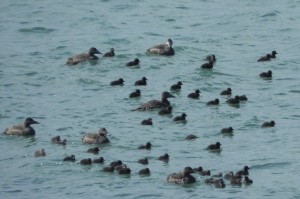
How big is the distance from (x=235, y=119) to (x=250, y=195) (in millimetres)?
8459

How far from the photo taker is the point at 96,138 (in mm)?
42656

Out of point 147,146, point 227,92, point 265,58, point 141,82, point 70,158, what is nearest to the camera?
point 70,158

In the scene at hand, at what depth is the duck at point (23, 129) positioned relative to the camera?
4419 centimetres

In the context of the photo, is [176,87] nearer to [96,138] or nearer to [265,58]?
[265,58]

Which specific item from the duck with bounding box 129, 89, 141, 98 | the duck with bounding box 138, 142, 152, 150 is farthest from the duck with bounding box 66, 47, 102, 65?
the duck with bounding box 138, 142, 152, 150

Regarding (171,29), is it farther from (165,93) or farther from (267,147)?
(267,147)

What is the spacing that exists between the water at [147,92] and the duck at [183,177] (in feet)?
0.66

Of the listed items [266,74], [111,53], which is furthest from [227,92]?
[111,53]

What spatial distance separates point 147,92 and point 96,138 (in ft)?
24.4

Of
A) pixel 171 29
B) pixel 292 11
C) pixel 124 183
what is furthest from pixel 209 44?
pixel 124 183

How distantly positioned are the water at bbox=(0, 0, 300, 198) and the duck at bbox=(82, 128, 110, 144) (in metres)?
0.25

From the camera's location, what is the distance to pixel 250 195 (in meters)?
37.8

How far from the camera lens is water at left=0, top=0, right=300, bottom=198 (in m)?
39.5

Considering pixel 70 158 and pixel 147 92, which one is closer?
pixel 70 158
